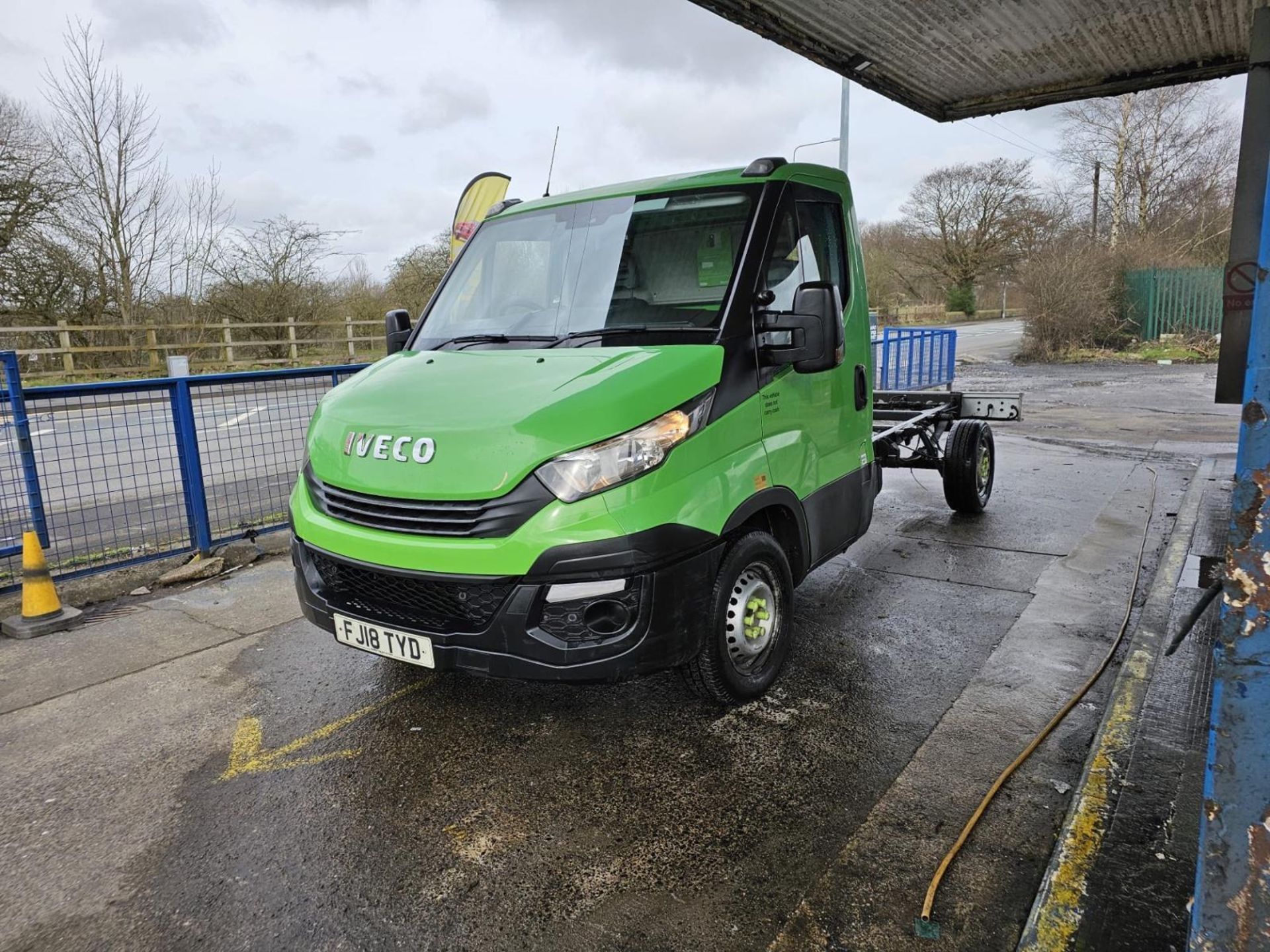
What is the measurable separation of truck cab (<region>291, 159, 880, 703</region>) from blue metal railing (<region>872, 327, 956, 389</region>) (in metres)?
11.1

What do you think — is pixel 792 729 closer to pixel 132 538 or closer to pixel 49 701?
pixel 49 701

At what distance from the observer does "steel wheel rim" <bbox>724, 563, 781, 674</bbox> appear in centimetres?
345

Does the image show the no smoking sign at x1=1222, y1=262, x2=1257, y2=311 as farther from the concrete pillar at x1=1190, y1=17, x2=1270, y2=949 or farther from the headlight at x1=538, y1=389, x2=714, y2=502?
the concrete pillar at x1=1190, y1=17, x2=1270, y2=949

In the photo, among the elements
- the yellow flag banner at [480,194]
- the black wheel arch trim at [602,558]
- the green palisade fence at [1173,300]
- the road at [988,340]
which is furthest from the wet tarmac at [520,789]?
the green palisade fence at [1173,300]

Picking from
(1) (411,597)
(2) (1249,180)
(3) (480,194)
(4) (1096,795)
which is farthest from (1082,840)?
(3) (480,194)

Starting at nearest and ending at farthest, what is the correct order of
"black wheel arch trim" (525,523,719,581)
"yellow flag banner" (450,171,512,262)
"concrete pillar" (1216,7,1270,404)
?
"black wheel arch trim" (525,523,719,581)
"concrete pillar" (1216,7,1270,404)
"yellow flag banner" (450,171,512,262)

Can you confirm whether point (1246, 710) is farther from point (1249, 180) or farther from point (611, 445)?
point (1249, 180)

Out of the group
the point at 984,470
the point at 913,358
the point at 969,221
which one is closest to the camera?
the point at 984,470

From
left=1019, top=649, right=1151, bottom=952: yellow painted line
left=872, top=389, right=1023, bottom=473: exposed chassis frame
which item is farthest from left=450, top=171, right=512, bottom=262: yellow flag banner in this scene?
left=1019, top=649, right=1151, bottom=952: yellow painted line

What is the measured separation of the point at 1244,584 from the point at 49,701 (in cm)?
478

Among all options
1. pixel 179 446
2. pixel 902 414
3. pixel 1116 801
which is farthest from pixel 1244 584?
pixel 179 446

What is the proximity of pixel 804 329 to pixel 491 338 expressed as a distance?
4.80 feet

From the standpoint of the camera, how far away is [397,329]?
456cm

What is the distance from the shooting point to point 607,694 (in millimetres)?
3842
